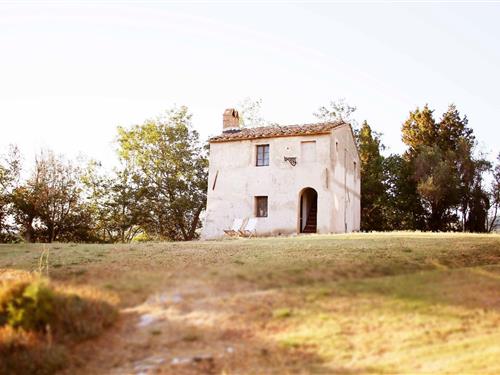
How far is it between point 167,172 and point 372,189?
46.2 ft

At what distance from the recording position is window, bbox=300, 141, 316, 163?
22375 millimetres

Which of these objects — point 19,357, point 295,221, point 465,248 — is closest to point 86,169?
point 295,221

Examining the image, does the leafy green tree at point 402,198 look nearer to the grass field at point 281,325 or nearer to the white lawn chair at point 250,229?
the white lawn chair at point 250,229

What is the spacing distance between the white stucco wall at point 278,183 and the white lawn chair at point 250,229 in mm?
382

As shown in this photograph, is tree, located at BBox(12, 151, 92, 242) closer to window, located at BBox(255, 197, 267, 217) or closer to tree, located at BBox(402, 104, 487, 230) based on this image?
window, located at BBox(255, 197, 267, 217)

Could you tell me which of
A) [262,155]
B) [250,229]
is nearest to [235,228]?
[250,229]

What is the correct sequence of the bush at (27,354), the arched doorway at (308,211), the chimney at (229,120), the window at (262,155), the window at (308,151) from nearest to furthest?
the bush at (27,354)
the window at (308,151)
the arched doorway at (308,211)
the window at (262,155)
the chimney at (229,120)

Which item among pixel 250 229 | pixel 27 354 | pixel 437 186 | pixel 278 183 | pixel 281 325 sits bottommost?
pixel 27 354

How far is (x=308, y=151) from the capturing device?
73.8 feet

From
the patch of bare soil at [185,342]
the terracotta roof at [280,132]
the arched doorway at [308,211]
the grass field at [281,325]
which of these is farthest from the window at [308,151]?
the patch of bare soil at [185,342]

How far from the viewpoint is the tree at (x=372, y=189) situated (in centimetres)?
3303

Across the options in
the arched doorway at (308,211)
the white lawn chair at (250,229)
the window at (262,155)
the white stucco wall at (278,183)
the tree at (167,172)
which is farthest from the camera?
the tree at (167,172)

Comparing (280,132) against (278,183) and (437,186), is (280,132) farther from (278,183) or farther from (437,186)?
(437,186)

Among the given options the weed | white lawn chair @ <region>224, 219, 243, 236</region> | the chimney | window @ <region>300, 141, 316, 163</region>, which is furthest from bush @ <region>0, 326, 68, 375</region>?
the chimney
